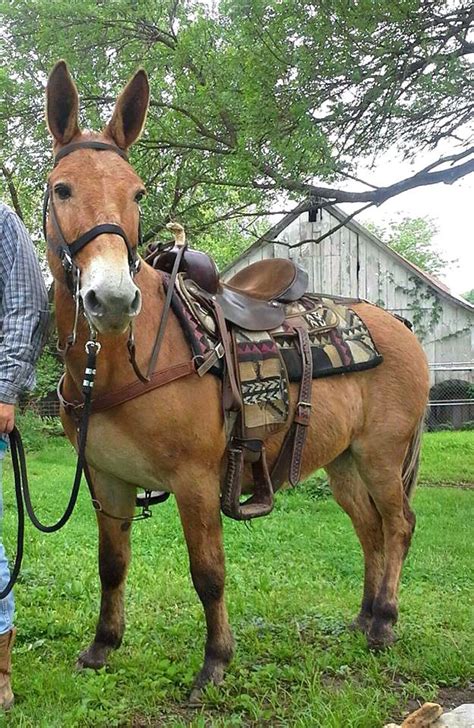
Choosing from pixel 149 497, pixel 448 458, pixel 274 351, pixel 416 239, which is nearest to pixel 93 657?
pixel 149 497

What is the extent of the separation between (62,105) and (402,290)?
14.8 metres

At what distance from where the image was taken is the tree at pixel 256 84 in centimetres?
573

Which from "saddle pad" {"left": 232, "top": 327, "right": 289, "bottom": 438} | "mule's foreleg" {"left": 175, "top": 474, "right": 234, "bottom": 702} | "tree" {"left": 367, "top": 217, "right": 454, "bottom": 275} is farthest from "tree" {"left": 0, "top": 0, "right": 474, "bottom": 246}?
"tree" {"left": 367, "top": 217, "right": 454, "bottom": 275}

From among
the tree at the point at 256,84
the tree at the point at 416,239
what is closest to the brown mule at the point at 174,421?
the tree at the point at 256,84

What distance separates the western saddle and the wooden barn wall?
43.9 feet

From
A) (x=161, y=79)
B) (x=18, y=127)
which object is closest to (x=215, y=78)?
(x=161, y=79)

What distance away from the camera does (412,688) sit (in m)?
2.91

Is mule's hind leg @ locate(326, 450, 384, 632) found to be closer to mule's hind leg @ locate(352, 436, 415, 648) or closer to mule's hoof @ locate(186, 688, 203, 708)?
mule's hind leg @ locate(352, 436, 415, 648)

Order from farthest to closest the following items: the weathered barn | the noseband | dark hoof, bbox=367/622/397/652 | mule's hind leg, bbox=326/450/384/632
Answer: the weathered barn → mule's hind leg, bbox=326/450/384/632 → dark hoof, bbox=367/622/397/652 → the noseband

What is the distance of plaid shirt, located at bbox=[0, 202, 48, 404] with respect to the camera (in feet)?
8.00

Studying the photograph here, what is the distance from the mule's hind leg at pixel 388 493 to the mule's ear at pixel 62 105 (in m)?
2.18

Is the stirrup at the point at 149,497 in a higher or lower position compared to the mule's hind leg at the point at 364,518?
higher

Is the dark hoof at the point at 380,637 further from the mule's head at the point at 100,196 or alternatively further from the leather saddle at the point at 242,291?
the mule's head at the point at 100,196

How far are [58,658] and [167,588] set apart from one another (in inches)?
45.6
